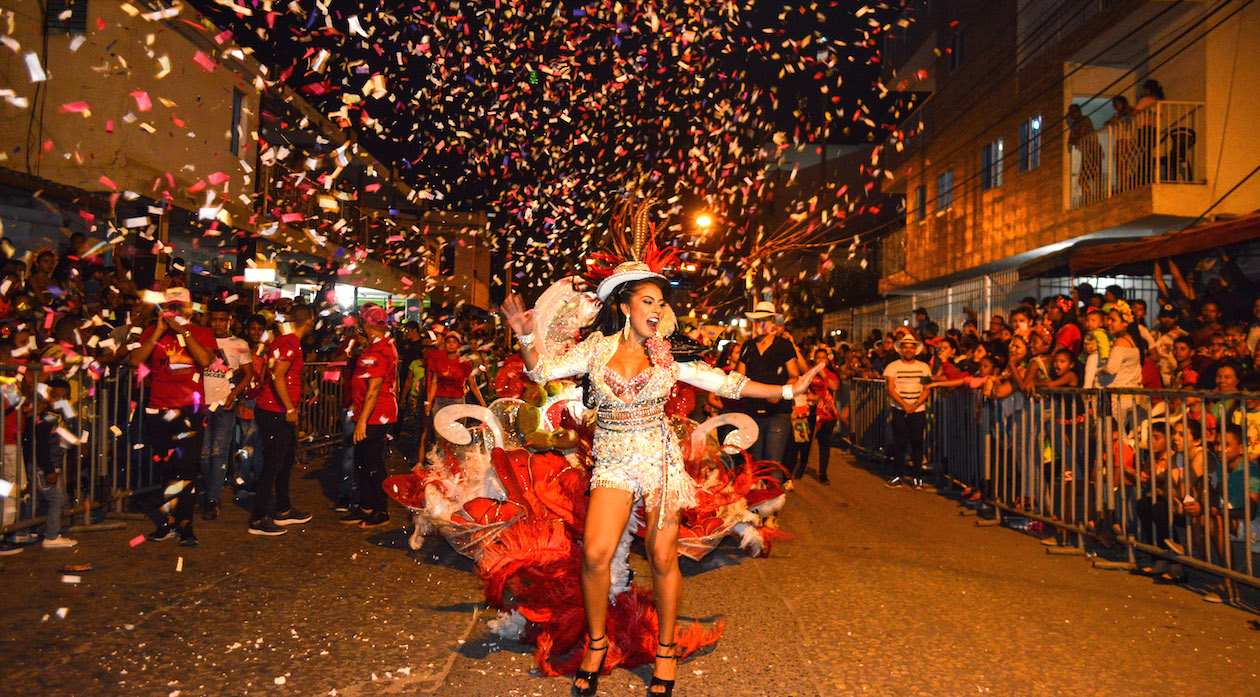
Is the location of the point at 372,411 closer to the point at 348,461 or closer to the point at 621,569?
Answer: the point at 348,461

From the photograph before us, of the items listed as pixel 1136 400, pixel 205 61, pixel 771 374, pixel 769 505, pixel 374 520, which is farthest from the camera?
pixel 205 61

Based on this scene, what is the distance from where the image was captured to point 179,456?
6875 mm

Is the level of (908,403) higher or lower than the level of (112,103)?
lower

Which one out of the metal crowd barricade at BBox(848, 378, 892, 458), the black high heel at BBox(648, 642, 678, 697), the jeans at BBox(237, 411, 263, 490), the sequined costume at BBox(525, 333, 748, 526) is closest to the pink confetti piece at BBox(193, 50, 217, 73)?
the jeans at BBox(237, 411, 263, 490)

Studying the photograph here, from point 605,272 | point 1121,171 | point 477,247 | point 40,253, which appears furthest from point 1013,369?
point 477,247

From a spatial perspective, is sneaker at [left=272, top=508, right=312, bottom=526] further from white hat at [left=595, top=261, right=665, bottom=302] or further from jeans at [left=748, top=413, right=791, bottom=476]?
white hat at [left=595, top=261, right=665, bottom=302]

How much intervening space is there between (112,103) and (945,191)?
65.0ft

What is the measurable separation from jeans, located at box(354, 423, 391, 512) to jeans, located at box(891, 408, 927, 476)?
6378 millimetres

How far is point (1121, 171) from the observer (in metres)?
15.1

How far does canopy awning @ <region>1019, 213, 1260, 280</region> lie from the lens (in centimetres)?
948

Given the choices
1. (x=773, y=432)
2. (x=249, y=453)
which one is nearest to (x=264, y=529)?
(x=249, y=453)

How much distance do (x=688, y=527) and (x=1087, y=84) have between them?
15.7 meters

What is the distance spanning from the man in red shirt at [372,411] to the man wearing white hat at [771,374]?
3.31 m

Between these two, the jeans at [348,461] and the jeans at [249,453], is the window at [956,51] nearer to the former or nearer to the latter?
the jeans at [348,461]
